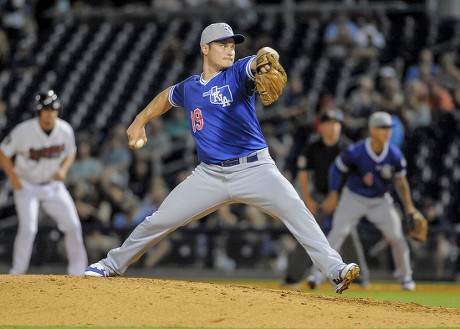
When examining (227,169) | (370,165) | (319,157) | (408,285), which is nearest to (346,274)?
(227,169)

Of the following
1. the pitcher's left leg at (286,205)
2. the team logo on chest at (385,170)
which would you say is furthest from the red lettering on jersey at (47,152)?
the pitcher's left leg at (286,205)

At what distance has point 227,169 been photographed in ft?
26.2

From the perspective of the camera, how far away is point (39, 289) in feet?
25.3

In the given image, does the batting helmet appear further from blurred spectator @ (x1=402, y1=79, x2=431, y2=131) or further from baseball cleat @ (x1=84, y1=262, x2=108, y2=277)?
blurred spectator @ (x1=402, y1=79, x2=431, y2=131)

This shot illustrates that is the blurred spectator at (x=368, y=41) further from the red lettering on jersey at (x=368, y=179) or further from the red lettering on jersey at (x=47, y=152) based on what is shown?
the red lettering on jersey at (x=47, y=152)

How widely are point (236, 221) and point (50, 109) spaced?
4.57 m

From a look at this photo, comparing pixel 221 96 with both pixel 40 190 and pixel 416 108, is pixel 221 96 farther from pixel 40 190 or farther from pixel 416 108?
pixel 416 108

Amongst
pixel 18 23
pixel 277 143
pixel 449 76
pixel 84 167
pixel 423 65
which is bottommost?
pixel 84 167

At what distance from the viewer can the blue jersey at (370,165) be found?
11.6 meters

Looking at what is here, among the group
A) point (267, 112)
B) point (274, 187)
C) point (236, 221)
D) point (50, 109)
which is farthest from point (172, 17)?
point (274, 187)

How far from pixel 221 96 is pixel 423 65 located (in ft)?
32.6

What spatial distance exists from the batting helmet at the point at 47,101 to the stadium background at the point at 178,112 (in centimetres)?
350

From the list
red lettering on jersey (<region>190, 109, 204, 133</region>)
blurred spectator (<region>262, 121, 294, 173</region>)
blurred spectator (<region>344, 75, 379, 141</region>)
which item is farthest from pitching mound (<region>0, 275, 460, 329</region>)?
blurred spectator (<region>262, 121, 294, 173</region>)

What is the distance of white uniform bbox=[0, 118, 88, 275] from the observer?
458 inches
